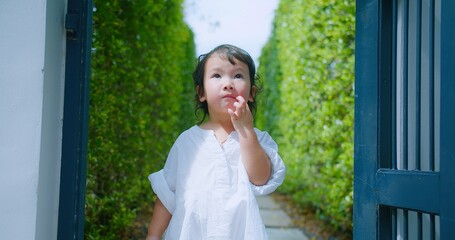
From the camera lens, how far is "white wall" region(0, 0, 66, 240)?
176cm

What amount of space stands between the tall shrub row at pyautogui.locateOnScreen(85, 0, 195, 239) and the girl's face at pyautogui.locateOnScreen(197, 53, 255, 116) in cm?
187

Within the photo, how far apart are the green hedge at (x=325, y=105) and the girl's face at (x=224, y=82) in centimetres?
251

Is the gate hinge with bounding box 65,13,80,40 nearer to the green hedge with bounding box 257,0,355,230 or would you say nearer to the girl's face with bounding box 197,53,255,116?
the girl's face with bounding box 197,53,255,116

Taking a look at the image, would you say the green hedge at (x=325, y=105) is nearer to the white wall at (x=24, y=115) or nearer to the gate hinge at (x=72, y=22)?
the gate hinge at (x=72, y=22)

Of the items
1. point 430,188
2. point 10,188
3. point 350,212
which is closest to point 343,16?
point 350,212

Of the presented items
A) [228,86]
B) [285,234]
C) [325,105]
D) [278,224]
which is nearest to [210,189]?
[228,86]

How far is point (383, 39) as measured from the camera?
6.53 feet

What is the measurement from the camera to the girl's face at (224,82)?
6.51 ft

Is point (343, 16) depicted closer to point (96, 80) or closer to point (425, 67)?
point (96, 80)

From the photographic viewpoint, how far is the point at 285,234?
17.5 ft

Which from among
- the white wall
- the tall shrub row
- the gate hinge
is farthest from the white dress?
the tall shrub row

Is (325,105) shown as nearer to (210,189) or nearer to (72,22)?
(210,189)

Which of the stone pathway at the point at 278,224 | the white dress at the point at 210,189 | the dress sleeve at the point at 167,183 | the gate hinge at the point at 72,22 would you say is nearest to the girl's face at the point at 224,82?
the white dress at the point at 210,189

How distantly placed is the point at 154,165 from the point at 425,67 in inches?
168
